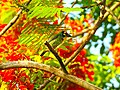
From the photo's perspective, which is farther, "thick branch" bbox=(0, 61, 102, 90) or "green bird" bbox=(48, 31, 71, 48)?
A: "green bird" bbox=(48, 31, 71, 48)

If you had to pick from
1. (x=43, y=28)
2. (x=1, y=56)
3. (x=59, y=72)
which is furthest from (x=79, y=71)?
(x=59, y=72)

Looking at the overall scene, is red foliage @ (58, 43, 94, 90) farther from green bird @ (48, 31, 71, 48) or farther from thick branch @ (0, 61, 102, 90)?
thick branch @ (0, 61, 102, 90)

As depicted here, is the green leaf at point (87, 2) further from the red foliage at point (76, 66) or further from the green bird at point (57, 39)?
the red foliage at point (76, 66)

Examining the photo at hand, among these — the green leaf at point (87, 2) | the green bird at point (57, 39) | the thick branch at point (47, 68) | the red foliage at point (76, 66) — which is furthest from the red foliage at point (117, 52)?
the thick branch at point (47, 68)

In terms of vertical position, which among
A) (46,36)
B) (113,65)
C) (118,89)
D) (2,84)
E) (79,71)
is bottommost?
(118,89)

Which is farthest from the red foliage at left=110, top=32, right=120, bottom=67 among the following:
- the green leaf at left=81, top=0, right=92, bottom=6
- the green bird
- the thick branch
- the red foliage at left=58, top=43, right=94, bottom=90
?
the thick branch

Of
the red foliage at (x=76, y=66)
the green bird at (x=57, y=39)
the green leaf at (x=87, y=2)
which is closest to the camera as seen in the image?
the green bird at (x=57, y=39)

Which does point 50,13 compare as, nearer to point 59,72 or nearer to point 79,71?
point 59,72

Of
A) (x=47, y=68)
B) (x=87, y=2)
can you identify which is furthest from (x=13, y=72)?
(x=87, y=2)

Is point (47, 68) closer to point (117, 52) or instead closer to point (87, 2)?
point (87, 2)

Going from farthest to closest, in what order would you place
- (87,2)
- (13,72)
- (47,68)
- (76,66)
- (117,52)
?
1. (117,52)
2. (76,66)
3. (87,2)
4. (13,72)
5. (47,68)

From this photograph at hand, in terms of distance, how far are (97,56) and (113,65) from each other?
349 millimetres

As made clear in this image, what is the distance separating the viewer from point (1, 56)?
3.23 m

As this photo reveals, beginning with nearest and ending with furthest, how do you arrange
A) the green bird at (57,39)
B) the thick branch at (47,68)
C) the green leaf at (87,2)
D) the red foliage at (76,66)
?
the thick branch at (47,68)
the green bird at (57,39)
the green leaf at (87,2)
the red foliage at (76,66)
